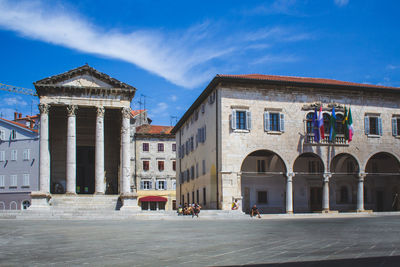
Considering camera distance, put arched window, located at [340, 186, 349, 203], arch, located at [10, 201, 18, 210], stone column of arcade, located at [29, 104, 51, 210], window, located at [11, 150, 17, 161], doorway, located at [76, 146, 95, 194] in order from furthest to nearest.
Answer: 1. window, located at [11, 150, 17, 161]
2. arch, located at [10, 201, 18, 210]
3. doorway, located at [76, 146, 95, 194]
4. arched window, located at [340, 186, 349, 203]
5. stone column of arcade, located at [29, 104, 51, 210]

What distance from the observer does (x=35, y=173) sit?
6116 cm

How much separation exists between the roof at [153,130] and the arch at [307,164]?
30.0 meters

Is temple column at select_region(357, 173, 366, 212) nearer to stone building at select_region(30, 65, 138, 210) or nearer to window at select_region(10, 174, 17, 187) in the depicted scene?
stone building at select_region(30, 65, 138, 210)

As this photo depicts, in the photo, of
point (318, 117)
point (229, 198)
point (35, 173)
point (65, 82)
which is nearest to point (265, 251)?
point (229, 198)

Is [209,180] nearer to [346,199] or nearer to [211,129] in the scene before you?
[211,129]

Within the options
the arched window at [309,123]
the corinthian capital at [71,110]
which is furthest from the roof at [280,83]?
the corinthian capital at [71,110]

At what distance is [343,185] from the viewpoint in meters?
45.2

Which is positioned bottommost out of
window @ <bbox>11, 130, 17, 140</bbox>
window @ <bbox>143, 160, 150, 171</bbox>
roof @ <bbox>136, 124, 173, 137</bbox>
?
window @ <bbox>143, 160, 150, 171</bbox>

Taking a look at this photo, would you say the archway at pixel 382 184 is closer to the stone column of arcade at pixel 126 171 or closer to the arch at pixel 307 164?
the arch at pixel 307 164

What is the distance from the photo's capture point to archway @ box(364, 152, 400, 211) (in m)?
45.5

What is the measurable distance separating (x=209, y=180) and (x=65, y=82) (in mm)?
14521

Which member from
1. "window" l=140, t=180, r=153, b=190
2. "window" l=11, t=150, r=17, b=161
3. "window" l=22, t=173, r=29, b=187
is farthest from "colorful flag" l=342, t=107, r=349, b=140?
"window" l=11, t=150, r=17, b=161

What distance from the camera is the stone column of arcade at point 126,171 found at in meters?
40.4

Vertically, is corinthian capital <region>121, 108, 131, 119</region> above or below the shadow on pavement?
above
